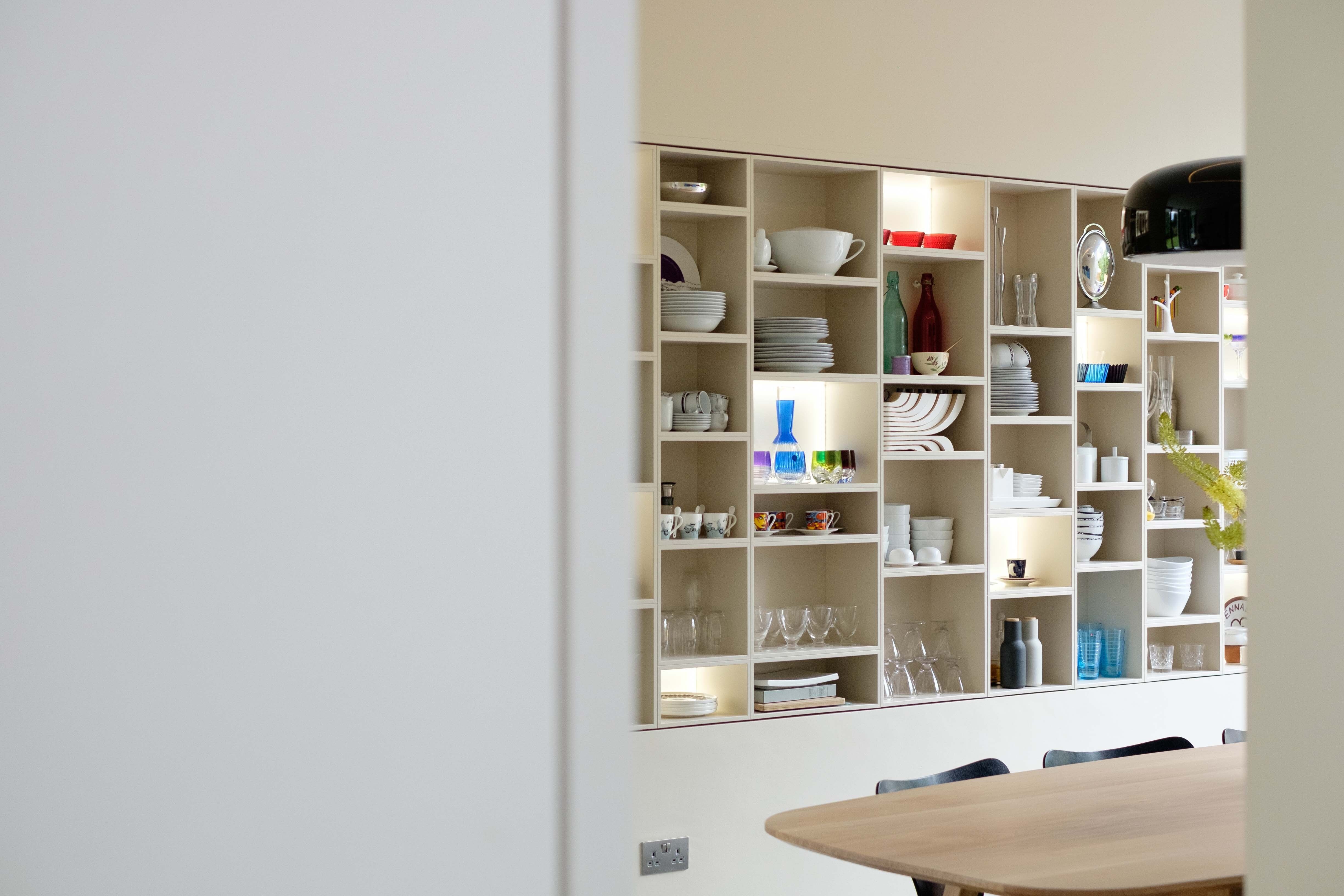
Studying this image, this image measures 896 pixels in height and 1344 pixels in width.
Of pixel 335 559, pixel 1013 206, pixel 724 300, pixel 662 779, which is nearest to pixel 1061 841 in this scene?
pixel 662 779

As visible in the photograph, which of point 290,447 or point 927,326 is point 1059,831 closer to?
point 927,326

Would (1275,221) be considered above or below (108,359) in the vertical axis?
above

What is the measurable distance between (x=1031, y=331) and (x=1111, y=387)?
433 mm

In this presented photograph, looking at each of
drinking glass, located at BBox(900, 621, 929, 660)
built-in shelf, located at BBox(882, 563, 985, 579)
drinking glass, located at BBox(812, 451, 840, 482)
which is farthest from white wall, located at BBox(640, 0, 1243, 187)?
drinking glass, located at BBox(900, 621, 929, 660)

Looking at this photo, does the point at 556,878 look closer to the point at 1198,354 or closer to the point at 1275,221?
the point at 1275,221

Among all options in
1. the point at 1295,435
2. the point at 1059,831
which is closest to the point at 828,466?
the point at 1059,831

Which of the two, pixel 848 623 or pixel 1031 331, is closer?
pixel 848 623

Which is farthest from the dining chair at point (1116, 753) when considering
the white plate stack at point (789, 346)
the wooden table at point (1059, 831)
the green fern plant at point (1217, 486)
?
the white plate stack at point (789, 346)

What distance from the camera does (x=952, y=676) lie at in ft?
12.8

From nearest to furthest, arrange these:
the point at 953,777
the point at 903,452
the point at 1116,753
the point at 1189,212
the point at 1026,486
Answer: the point at 1189,212, the point at 953,777, the point at 1116,753, the point at 903,452, the point at 1026,486

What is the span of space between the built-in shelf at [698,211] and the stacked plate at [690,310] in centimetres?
24

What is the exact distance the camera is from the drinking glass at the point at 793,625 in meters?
3.67

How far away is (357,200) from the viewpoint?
625mm

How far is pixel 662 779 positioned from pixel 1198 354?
2.77 metres
